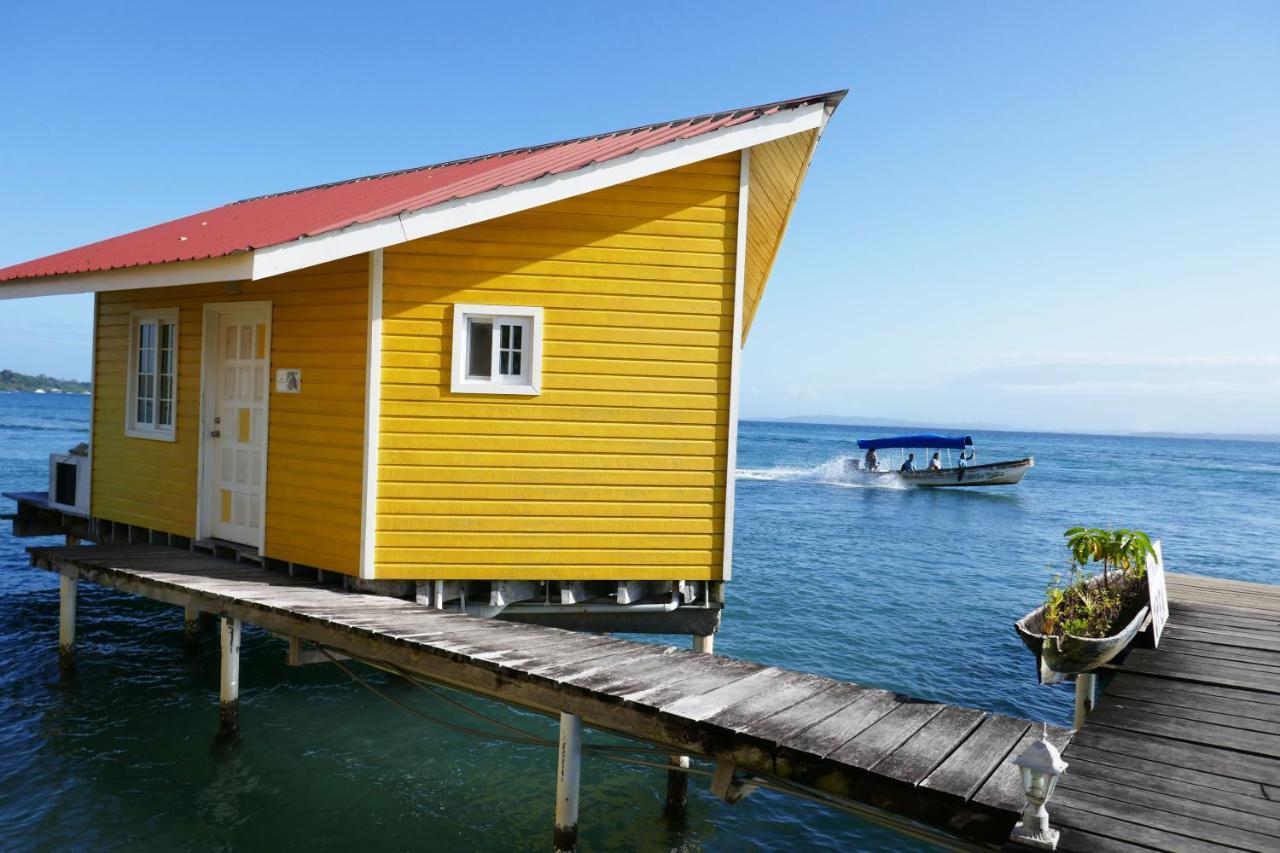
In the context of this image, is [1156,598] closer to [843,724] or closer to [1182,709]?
[1182,709]

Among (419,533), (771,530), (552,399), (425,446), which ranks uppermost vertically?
(552,399)

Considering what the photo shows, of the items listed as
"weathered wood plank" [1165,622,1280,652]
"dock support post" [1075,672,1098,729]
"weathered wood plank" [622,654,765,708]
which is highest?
"weathered wood plank" [622,654,765,708]

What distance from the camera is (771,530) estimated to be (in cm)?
2867

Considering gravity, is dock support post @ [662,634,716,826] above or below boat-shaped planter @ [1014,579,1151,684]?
below

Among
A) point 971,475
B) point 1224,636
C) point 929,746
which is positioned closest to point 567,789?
point 929,746

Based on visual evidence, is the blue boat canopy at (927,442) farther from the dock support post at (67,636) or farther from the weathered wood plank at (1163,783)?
the weathered wood plank at (1163,783)

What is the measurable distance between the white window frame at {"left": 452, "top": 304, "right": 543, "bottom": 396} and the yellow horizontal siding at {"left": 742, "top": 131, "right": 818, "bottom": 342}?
2461 millimetres

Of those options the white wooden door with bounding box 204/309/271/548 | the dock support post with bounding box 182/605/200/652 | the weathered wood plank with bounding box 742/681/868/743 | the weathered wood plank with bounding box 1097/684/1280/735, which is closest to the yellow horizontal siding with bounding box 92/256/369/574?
the white wooden door with bounding box 204/309/271/548

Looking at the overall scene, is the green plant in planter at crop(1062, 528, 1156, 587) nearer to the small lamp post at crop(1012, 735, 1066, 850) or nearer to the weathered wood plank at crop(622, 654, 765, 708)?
the weathered wood plank at crop(622, 654, 765, 708)

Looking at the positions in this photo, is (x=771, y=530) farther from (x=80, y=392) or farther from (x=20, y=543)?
(x=80, y=392)

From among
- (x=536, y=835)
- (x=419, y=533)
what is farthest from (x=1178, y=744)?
(x=419, y=533)

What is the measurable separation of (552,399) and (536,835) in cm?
381

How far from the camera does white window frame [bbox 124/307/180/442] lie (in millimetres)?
9656

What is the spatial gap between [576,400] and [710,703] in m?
3.45
